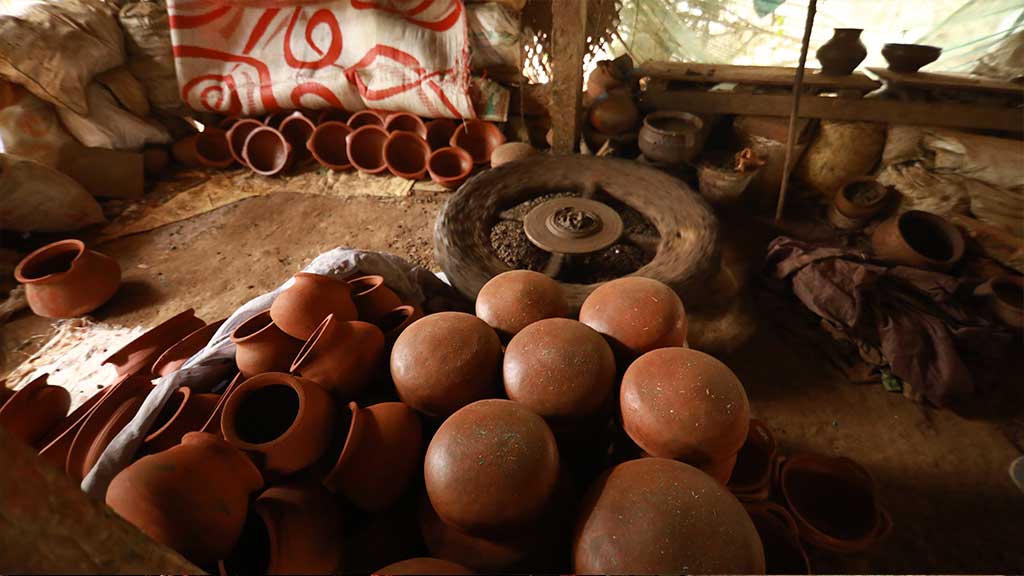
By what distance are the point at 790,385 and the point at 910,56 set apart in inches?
122

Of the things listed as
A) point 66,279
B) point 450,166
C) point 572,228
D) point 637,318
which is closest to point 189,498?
point 637,318

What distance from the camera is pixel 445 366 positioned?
4.21 ft

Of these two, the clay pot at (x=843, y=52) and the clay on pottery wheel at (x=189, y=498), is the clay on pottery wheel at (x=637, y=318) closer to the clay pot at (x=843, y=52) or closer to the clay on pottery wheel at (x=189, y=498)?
the clay on pottery wheel at (x=189, y=498)

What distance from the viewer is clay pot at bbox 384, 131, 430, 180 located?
15.3 feet

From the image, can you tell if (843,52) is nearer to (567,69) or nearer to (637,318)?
(567,69)

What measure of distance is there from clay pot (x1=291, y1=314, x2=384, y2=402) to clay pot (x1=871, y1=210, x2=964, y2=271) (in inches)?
134

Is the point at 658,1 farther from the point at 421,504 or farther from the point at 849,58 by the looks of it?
the point at 421,504

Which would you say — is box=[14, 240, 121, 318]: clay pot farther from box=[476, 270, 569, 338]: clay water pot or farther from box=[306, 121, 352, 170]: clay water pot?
box=[476, 270, 569, 338]: clay water pot

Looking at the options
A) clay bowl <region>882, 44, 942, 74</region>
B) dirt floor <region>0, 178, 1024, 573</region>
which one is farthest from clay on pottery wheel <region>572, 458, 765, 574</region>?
clay bowl <region>882, 44, 942, 74</region>

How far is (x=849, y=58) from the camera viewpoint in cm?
391

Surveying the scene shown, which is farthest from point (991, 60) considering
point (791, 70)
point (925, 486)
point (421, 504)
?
point (421, 504)

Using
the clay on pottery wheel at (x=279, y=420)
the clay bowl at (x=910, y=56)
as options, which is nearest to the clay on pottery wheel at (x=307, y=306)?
the clay on pottery wheel at (x=279, y=420)

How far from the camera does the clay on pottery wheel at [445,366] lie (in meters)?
1.28

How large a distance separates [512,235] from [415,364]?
1916mm
